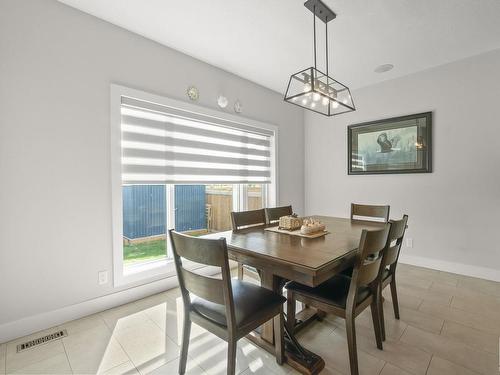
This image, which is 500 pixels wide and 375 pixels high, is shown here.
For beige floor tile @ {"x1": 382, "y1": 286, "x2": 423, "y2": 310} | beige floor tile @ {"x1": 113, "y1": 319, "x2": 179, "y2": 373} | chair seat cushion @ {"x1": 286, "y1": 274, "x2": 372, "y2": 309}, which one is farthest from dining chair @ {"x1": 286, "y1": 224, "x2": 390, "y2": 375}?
beige floor tile @ {"x1": 113, "y1": 319, "x2": 179, "y2": 373}

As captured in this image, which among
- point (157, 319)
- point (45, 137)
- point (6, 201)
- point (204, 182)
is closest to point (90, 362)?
point (157, 319)

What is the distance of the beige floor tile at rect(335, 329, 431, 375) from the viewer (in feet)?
5.07

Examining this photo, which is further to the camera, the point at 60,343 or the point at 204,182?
the point at 204,182

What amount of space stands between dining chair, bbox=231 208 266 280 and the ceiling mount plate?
182 cm

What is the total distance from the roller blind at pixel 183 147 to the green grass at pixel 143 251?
716 mm

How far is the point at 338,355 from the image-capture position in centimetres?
165

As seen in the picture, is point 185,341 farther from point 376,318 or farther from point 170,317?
point 376,318

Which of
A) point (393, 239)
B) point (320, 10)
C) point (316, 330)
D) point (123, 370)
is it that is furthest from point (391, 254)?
point (320, 10)

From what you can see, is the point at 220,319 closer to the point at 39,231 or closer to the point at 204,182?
the point at 39,231

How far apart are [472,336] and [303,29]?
2.93 meters

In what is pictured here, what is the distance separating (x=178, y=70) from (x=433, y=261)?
156 inches

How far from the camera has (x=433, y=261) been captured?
322cm

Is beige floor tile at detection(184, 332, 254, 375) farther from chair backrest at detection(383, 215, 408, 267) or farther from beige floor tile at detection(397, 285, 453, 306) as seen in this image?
beige floor tile at detection(397, 285, 453, 306)

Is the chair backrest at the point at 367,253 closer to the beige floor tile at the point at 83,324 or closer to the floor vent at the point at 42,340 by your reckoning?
the beige floor tile at the point at 83,324
